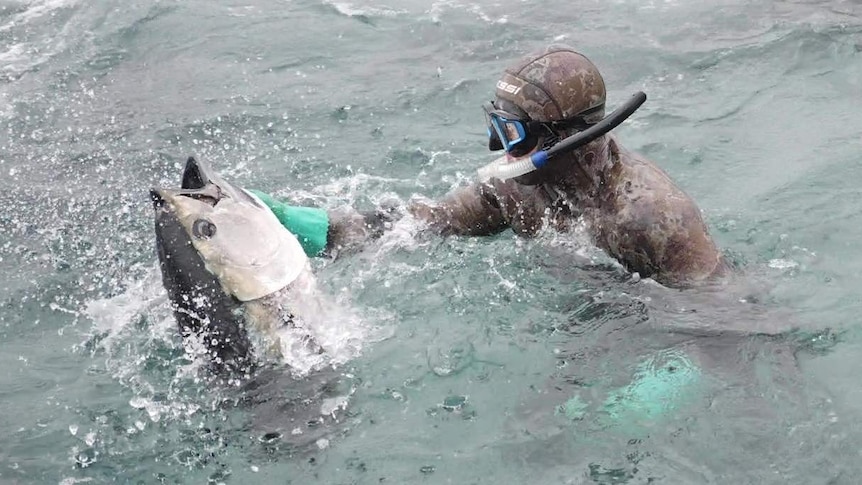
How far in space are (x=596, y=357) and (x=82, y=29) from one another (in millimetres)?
6834

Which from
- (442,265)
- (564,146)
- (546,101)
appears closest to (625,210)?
(564,146)

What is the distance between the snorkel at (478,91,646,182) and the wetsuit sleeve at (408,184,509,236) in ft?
1.24

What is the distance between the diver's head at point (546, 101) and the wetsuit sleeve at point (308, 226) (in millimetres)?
943

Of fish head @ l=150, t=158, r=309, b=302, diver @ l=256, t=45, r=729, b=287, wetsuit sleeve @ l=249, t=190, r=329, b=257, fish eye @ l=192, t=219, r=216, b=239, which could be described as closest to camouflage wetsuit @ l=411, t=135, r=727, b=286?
diver @ l=256, t=45, r=729, b=287

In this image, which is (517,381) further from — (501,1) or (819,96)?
(501,1)

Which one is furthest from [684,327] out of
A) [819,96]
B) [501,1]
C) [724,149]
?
[501,1]

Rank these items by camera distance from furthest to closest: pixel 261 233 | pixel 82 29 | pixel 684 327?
pixel 82 29 → pixel 684 327 → pixel 261 233

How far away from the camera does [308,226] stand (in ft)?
14.7

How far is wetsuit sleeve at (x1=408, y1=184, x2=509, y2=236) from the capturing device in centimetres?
482

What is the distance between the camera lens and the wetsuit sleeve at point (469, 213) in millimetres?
4816

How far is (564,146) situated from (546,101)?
0.81 ft

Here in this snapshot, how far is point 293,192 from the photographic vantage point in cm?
628

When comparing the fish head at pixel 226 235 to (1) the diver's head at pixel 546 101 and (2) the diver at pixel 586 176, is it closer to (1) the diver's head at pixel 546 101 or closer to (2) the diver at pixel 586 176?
(2) the diver at pixel 586 176

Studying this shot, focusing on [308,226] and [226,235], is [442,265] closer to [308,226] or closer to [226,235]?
[308,226]
